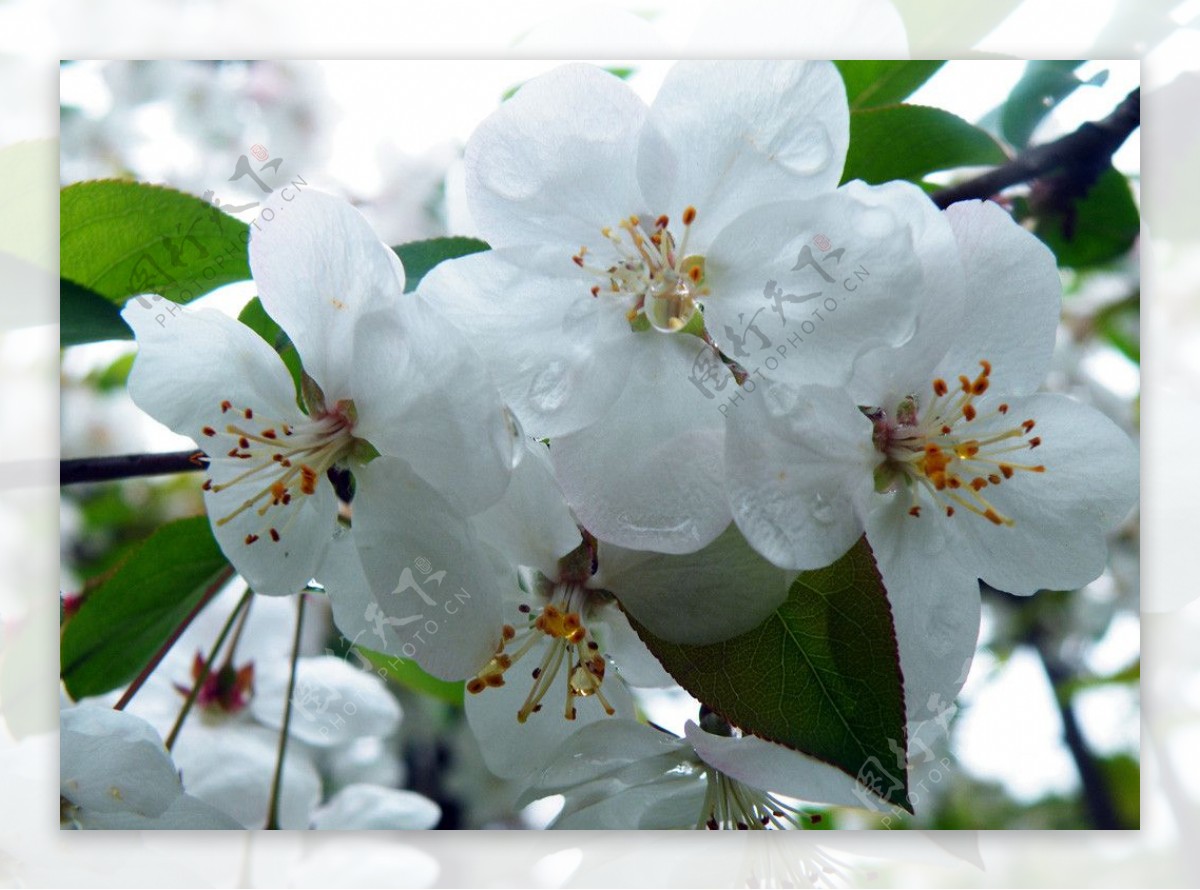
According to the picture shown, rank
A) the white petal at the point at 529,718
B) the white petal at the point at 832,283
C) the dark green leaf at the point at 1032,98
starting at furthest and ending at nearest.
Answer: the dark green leaf at the point at 1032,98 < the white petal at the point at 529,718 < the white petal at the point at 832,283

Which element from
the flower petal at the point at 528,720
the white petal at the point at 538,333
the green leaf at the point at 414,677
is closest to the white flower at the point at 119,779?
the green leaf at the point at 414,677

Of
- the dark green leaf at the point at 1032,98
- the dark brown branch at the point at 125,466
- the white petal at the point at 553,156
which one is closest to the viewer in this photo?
the white petal at the point at 553,156

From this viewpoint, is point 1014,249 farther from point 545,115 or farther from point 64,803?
point 64,803

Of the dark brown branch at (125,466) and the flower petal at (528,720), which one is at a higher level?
the dark brown branch at (125,466)

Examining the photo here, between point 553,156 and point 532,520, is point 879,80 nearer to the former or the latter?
point 553,156

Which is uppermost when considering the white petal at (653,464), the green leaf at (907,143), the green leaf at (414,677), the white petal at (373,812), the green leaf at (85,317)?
the green leaf at (907,143)

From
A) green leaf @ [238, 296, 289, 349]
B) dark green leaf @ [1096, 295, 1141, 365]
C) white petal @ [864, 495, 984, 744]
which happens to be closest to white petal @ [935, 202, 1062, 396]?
white petal @ [864, 495, 984, 744]

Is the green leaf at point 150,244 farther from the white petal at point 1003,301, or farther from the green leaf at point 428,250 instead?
the white petal at point 1003,301
